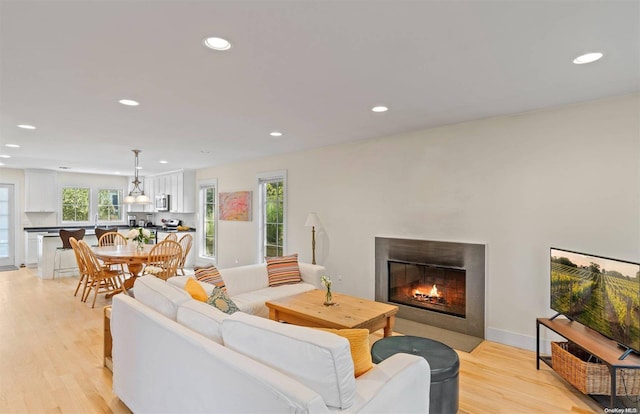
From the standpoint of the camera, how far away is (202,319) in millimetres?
1880

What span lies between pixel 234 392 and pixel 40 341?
11.2ft

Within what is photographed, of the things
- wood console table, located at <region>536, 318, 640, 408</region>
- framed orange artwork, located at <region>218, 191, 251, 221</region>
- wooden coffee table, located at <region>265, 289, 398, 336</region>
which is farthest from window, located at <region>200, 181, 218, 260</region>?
wood console table, located at <region>536, 318, 640, 408</region>

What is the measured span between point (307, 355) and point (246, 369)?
0.87 ft

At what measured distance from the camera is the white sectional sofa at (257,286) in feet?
12.0

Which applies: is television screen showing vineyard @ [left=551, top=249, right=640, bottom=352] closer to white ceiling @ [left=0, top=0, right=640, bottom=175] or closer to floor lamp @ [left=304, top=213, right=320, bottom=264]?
white ceiling @ [left=0, top=0, right=640, bottom=175]

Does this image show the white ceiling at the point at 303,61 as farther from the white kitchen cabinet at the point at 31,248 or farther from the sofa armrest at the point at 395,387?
the white kitchen cabinet at the point at 31,248

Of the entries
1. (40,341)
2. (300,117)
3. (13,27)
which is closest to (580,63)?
(300,117)

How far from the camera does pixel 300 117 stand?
3.57 m

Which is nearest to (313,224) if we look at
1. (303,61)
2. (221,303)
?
(221,303)

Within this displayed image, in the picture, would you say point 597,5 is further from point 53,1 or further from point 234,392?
point 53,1

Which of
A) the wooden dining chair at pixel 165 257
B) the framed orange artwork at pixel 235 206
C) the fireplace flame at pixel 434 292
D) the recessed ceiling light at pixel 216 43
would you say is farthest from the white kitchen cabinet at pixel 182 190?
the recessed ceiling light at pixel 216 43

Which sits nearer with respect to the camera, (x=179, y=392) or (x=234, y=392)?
(x=234, y=392)

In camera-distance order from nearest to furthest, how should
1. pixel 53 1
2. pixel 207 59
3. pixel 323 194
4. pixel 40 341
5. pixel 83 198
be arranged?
pixel 53 1, pixel 207 59, pixel 40 341, pixel 323 194, pixel 83 198

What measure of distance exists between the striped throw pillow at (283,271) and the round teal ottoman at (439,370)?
2.16 m
